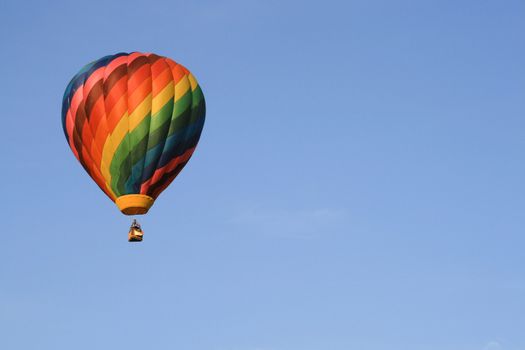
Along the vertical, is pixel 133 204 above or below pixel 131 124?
below

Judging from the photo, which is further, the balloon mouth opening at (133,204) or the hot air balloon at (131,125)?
the hot air balloon at (131,125)

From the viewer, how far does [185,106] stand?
74500 millimetres

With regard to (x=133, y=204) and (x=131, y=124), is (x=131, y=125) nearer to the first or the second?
(x=131, y=124)

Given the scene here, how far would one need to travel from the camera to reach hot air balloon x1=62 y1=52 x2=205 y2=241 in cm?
7325

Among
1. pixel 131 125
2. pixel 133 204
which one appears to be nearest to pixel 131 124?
pixel 131 125

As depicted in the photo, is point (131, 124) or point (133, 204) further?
point (131, 124)

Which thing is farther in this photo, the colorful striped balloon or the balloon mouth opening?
the colorful striped balloon

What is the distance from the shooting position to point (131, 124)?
73.3m

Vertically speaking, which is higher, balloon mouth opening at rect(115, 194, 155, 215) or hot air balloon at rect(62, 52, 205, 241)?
hot air balloon at rect(62, 52, 205, 241)

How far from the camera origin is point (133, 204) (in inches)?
2874

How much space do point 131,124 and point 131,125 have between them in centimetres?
4

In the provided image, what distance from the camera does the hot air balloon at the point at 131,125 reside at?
2884 inches

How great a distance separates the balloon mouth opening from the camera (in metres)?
73.1

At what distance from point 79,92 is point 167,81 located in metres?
4.03
